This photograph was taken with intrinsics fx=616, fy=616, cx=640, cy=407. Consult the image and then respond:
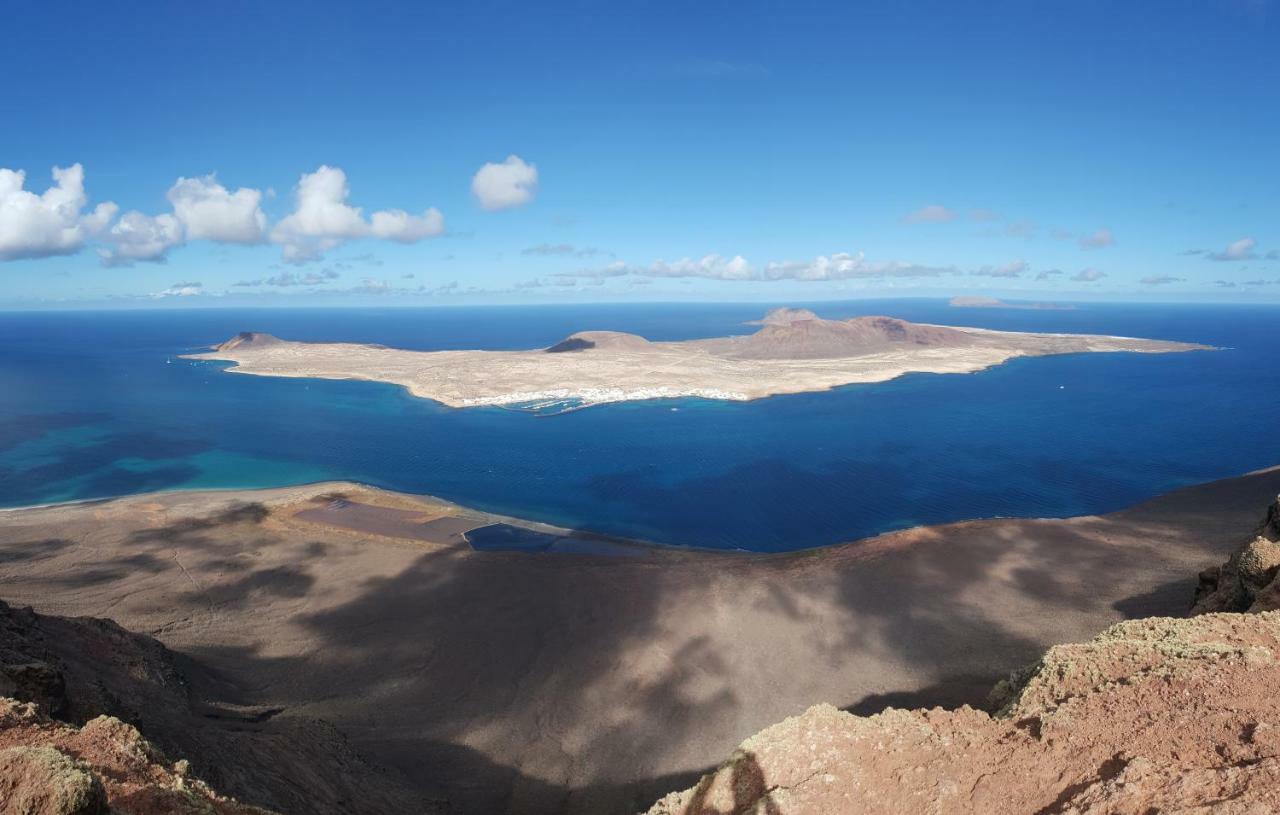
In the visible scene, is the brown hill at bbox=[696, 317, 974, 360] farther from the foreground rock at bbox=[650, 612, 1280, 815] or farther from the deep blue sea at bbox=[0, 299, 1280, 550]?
the foreground rock at bbox=[650, 612, 1280, 815]

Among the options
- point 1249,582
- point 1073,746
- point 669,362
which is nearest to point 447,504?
point 1073,746

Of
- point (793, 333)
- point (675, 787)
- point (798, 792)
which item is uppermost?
point (793, 333)

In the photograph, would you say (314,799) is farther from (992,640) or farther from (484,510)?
(484,510)

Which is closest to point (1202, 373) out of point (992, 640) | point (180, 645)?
point (992, 640)

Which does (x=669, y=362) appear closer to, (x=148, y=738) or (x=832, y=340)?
(x=832, y=340)

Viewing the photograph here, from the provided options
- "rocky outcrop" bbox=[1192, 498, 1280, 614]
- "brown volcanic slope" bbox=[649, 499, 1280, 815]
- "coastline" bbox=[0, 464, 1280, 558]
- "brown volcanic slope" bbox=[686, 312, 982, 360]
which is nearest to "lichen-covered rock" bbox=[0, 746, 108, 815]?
"brown volcanic slope" bbox=[649, 499, 1280, 815]
